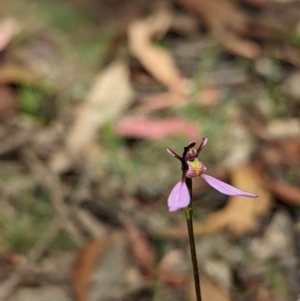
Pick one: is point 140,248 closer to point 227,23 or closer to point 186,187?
point 186,187

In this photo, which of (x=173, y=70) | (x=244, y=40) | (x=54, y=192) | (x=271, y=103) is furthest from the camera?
(x=244, y=40)

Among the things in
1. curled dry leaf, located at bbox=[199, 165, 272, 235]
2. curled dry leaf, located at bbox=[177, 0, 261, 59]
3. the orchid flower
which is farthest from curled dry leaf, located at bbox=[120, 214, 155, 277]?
curled dry leaf, located at bbox=[177, 0, 261, 59]

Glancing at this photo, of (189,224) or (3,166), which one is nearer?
(189,224)

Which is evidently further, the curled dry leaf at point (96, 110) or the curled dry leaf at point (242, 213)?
the curled dry leaf at point (96, 110)

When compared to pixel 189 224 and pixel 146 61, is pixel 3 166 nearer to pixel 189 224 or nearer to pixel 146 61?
pixel 146 61

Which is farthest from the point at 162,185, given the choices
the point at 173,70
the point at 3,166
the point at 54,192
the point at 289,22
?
the point at 289,22

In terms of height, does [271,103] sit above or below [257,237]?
above

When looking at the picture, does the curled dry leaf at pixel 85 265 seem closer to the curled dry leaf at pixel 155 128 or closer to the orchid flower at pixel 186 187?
the curled dry leaf at pixel 155 128

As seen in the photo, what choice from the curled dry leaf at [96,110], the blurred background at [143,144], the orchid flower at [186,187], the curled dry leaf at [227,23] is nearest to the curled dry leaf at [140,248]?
the blurred background at [143,144]
